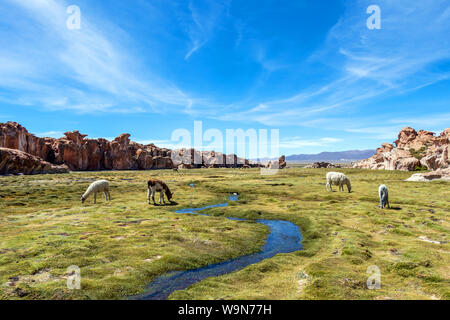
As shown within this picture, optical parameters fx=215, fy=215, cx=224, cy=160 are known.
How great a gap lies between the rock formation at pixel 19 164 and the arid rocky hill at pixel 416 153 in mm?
158476

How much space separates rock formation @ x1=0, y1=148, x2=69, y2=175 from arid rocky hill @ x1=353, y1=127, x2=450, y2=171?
158 m

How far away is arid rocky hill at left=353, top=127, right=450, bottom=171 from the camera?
75.4 meters

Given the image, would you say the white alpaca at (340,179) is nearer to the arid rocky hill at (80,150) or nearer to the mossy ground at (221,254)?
the mossy ground at (221,254)

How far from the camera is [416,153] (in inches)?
4503

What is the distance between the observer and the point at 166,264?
39.5ft

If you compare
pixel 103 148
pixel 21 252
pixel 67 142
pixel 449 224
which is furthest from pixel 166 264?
pixel 103 148

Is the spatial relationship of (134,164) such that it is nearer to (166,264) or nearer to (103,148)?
(103,148)

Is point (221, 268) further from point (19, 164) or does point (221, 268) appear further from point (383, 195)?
point (19, 164)

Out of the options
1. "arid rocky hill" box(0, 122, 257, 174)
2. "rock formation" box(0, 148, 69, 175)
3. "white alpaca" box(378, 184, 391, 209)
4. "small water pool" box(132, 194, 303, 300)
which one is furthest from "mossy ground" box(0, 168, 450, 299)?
"arid rocky hill" box(0, 122, 257, 174)

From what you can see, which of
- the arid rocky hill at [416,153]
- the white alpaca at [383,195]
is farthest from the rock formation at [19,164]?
the arid rocky hill at [416,153]

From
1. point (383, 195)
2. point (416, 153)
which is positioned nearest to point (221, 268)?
point (383, 195)

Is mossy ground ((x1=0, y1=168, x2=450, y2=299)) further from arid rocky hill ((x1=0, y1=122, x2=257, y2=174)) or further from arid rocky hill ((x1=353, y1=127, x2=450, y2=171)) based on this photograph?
arid rocky hill ((x1=0, y1=122, x2=257, y2=174))

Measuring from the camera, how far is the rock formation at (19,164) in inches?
3425

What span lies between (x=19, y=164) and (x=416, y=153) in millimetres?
192285
